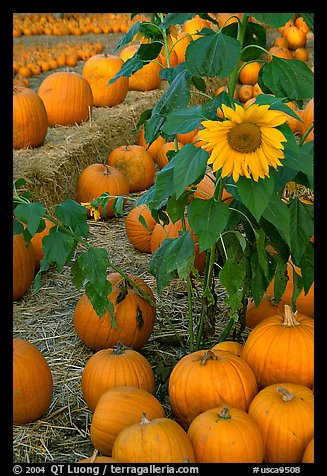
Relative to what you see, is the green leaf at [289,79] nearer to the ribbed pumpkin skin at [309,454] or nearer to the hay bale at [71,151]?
the ribbed pumpkin skin at [309,454]

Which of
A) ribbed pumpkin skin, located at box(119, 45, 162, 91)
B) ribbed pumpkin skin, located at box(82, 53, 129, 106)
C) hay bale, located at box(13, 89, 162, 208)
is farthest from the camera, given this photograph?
ribbed pumpkin skin, located at box(119, 45, 162, 91)

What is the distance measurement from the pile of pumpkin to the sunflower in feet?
28.5

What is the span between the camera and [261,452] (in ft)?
7.05

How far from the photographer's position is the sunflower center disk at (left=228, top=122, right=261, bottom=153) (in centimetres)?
204

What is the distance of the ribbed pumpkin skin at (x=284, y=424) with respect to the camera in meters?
2.16

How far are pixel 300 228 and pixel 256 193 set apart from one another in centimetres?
41

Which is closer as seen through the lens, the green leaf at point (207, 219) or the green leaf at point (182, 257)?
the green leaf at point (207, 219)

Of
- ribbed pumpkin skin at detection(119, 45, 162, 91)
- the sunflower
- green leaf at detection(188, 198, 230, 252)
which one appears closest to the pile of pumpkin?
ribbed pumpkin skin at detection(119, 45, 162, 91)

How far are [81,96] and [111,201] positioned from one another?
1109 millimetres

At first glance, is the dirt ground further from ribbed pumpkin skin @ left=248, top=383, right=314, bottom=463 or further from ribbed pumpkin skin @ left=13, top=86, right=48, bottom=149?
ribbed pumpkin skin @ left=248, top=383, right=314, bottom=463

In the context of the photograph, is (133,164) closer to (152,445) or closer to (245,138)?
(245,138)

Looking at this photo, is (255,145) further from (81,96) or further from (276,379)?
(81,96)

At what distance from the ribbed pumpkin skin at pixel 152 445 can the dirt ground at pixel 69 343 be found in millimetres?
487

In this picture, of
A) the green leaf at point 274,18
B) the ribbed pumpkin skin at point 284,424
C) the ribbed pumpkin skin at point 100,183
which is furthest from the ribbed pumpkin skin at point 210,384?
the ribbed pumpkin skin at point 100,183
